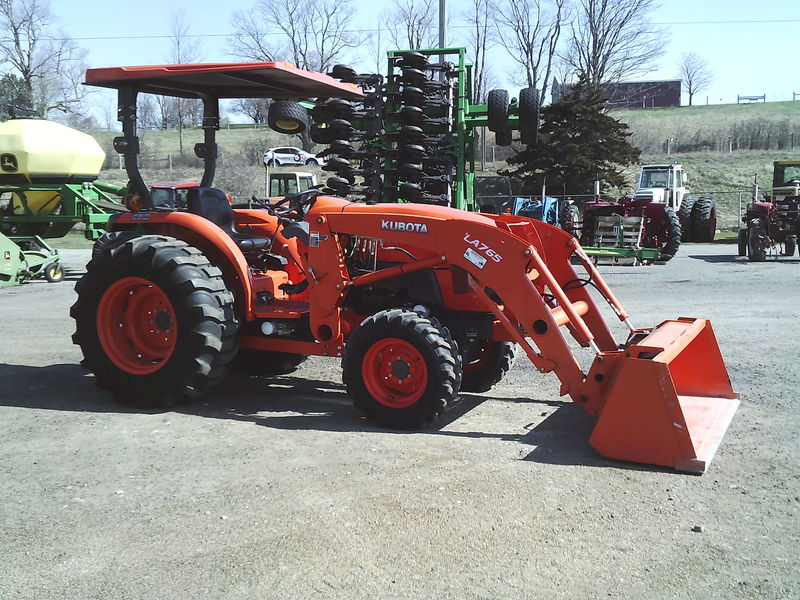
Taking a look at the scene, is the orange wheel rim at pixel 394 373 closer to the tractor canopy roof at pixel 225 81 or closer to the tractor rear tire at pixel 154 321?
the tractor rear tire at pixel 154 321

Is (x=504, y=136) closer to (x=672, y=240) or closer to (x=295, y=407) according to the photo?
(x=672, y=240)

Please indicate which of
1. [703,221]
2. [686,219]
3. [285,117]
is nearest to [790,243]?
[703,221]

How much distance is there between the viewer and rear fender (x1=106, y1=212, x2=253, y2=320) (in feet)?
18.6

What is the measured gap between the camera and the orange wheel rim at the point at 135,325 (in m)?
5.70

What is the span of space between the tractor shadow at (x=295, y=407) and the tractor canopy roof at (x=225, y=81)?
2.32m

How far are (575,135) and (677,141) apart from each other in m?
14.4

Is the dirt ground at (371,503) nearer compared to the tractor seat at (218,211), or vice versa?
the dirt ground at (371,503)

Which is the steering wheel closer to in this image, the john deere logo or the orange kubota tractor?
the orange kubota tractor

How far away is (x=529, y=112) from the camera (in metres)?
13.2

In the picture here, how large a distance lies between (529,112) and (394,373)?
9.24 meters

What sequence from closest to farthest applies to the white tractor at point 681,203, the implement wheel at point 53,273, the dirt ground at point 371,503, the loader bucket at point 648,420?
the dirt ground at point 371,503 < the loader bucket at point 648,420 < the implement wheel at point 53,273 < the white tractor at point 681,203

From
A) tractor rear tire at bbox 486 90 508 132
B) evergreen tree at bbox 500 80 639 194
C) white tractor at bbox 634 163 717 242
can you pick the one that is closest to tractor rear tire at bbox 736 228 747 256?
white tractor at bbox 634 163 717 242

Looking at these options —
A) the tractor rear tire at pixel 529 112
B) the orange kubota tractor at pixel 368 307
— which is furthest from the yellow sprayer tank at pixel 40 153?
the orange kubota tractor at pixel 368 307

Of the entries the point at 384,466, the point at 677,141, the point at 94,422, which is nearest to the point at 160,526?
the point at 384,466
